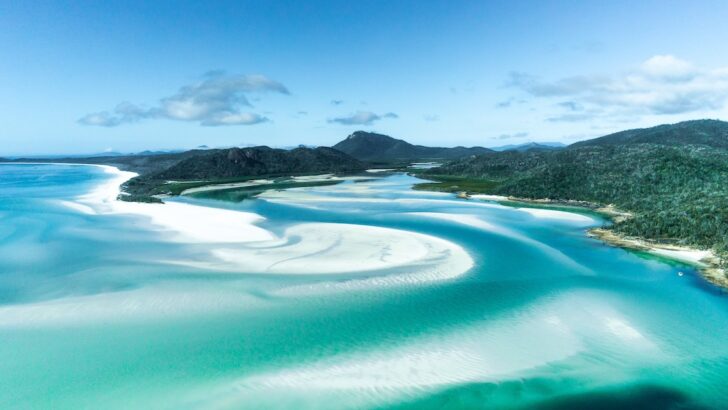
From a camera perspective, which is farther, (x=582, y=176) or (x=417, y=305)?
(x=582, y=176)

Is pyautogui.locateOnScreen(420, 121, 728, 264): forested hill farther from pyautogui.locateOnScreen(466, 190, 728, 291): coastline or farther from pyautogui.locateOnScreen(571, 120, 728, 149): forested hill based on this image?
pyautogui.locateOnScreen(571, 120, 728, 149): forested hill

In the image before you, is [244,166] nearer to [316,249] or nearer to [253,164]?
[253,164]

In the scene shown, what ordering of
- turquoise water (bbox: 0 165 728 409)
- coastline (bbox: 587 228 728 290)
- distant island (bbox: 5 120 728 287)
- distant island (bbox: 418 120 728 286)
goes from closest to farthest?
turquoise water (bbox: 0 165 728 409), coastline (bbox: 587 228 728 290), distant island (bbox: 418 120 728 286), distant island (bbox: 5 120 728 287)

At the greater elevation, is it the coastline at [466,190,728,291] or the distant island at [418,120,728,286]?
the distant island at [418,120,728,286]

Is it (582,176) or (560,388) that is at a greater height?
(582,176)

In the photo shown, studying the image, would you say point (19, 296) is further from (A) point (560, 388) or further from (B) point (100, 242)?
(A) point (560, 388)

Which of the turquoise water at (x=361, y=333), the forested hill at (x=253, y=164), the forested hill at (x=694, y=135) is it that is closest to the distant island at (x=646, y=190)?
the turquoise water at (x=361, y=333)

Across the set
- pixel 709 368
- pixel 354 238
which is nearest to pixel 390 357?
pixel 709 368

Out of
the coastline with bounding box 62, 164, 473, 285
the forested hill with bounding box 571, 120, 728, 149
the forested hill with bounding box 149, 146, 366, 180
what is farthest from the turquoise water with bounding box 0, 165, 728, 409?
the forested hill with bounding box 571, 120, 728, 149

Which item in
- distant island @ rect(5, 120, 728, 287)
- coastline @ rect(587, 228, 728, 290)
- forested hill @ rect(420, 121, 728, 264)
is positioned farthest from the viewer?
distant island @ rect(5, 120, 728, 287)
